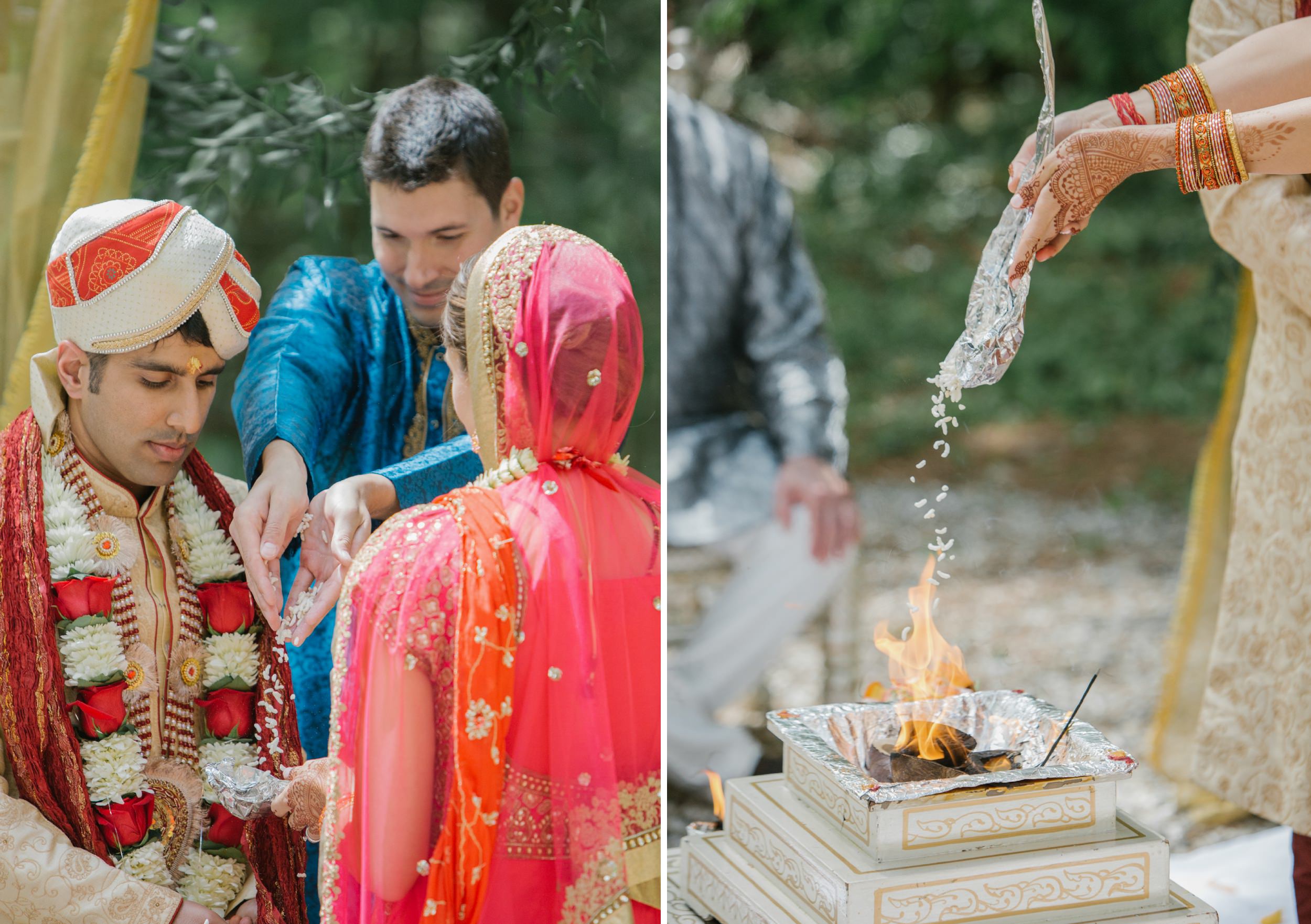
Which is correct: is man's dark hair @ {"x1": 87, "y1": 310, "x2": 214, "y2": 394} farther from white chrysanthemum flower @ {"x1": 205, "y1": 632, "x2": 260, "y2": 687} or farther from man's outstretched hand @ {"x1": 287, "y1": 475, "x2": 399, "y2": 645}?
white chrysanthemum flower @ {"x1": 205, "y1": 632, "x2": 260, "y2": 687}

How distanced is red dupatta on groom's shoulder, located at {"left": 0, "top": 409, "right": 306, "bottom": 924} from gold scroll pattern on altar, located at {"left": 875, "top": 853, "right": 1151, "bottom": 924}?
111cm

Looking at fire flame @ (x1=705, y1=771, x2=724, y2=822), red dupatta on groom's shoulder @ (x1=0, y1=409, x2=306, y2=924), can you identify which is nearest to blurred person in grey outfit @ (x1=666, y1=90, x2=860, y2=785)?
fire flame @ (x1=705, y1=771, x2=724, y2=822)

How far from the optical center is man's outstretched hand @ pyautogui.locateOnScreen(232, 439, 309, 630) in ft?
5.98

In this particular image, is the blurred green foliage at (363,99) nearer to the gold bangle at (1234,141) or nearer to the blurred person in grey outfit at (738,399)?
the gold bangle at (1234,141)

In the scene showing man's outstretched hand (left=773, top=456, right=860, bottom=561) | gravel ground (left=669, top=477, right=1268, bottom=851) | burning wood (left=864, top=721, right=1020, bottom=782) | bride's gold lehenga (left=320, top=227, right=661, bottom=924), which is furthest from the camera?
gravel ground (left=669, top=477, right=1268, bottom=851)

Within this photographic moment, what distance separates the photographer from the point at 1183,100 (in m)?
2.12

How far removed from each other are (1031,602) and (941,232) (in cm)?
282

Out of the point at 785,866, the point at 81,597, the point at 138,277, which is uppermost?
the point at 138,277

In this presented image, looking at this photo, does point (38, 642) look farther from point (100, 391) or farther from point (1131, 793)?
point (1131, 793)

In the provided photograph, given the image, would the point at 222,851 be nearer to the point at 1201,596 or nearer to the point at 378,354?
the point at 378,354

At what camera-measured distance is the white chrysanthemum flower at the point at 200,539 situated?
183 centimetres

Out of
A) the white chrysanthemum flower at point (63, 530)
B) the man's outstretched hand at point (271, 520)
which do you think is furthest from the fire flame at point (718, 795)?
the white chrysanthemum flower at point (63, 530)

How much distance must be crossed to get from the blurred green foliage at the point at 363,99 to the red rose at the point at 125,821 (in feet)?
2.59

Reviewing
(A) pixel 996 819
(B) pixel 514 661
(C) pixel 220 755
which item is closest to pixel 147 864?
(C) pixel 220 755
